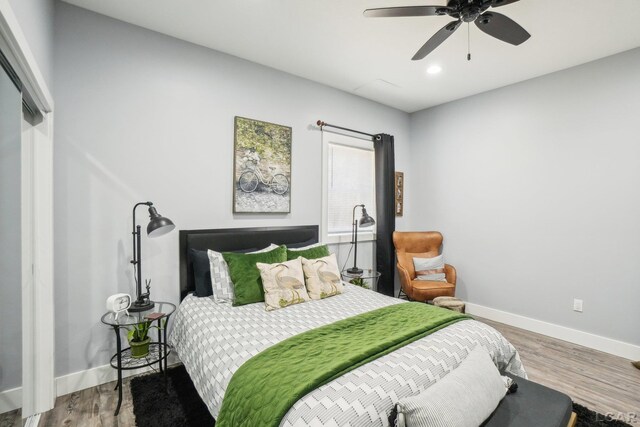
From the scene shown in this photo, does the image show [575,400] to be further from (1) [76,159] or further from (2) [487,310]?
(1) [76,159]

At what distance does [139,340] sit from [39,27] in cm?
209

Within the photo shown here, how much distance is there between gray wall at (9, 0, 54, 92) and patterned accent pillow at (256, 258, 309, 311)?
186 centimetres

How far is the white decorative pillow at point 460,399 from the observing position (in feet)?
3.82

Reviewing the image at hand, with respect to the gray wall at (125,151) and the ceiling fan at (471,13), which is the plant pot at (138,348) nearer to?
the gray wall at (125,151)

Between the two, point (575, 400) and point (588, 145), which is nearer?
point (575, 400)

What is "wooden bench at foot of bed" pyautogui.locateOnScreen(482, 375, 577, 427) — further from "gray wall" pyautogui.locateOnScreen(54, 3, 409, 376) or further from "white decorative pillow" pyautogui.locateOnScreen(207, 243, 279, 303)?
"gray wall" pyautogui.locateOnScreen(54, 3, 409, 376)

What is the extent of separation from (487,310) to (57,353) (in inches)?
170

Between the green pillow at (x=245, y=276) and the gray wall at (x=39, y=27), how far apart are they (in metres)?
1.69

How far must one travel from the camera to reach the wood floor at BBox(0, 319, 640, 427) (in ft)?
6.51

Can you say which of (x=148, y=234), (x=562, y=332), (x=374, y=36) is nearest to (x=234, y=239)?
(x=148, y=234)

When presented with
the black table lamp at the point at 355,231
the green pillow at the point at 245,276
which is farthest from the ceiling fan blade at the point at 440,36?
the green pillow at the point at 245,276

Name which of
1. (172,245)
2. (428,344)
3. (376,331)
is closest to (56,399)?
(172,245)

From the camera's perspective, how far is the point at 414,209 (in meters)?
4.72

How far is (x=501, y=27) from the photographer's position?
1.90 m
